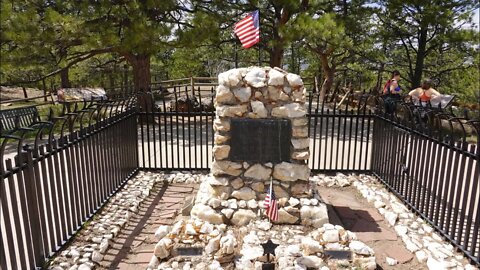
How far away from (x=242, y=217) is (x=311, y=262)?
45.8 inches

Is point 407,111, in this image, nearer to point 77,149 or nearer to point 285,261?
point 285,261

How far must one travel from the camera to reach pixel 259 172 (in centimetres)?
462

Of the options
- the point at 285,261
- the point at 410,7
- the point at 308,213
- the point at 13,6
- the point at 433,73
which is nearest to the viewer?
the point at 285,261

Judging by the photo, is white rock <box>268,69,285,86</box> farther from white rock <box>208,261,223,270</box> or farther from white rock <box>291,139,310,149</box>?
white rock <box>208,261,223,270</box>

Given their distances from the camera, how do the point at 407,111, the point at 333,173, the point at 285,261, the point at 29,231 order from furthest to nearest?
1. the point at 333,173
2. the point at 407,111
3. the point at 285,261
4. the point at 29,231

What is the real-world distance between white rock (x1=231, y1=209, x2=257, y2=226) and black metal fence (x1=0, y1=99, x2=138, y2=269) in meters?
1.75

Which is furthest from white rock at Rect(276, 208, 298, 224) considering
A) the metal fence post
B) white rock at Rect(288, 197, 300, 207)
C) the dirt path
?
the metal fence post

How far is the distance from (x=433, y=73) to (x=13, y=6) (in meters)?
14.4

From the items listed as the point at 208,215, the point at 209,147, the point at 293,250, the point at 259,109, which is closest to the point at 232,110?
the point at 259,109

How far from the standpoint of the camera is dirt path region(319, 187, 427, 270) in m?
3.79

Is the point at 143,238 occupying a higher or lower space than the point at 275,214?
lower

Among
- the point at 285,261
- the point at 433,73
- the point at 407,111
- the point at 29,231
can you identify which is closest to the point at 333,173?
the point at 407,111

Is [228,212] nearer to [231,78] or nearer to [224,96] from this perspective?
[224,96]

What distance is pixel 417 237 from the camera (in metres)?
4.15
